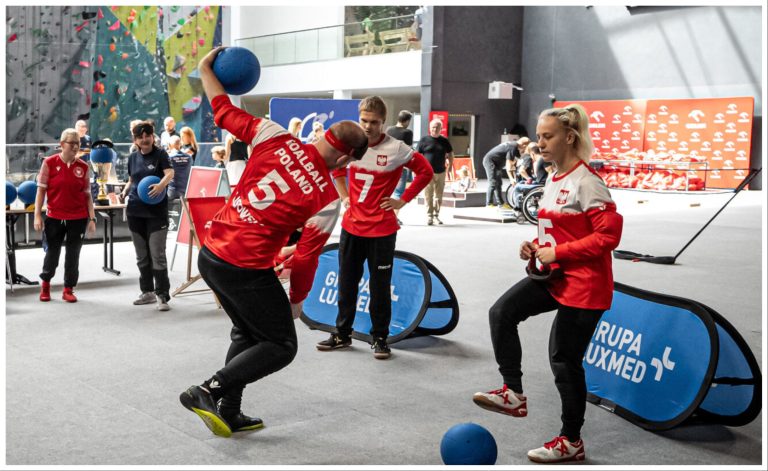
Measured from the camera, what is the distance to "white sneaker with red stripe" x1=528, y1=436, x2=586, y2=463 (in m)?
3.57

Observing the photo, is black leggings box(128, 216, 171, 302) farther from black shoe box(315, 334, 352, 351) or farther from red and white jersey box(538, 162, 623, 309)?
red and white jersey box(538, 162, 623, 309)

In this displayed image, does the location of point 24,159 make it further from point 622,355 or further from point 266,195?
point 622,355

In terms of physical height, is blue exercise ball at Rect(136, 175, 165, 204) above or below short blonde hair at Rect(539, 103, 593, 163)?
below

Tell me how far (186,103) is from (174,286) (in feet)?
67.7

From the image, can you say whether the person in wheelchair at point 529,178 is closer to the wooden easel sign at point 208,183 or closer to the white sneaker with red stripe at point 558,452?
the wooden easel sign at point 208,183

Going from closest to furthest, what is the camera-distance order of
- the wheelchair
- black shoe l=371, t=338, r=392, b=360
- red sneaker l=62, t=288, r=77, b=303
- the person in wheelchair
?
black shoe l=371, t=338, r=392, b=360 < red sneaker l=62, t=288, r=77, b=303 < the person in wheelchair < the wheelchair

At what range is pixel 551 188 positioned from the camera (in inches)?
143

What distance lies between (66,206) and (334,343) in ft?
9.58

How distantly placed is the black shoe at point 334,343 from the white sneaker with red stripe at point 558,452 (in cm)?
217

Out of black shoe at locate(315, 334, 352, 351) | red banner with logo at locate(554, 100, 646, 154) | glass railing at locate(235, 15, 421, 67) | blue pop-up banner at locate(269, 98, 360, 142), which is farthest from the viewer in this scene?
glass railing at locate(235, 15, 421, 67)

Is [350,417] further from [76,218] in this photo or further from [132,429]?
[76,218]

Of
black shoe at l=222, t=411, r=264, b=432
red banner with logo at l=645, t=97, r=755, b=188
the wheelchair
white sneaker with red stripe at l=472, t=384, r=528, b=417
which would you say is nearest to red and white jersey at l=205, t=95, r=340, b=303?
black shoe at l=222, t=411, r=264, b=432

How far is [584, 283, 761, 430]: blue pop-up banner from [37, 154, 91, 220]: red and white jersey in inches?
183

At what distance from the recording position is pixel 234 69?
12.1ft
